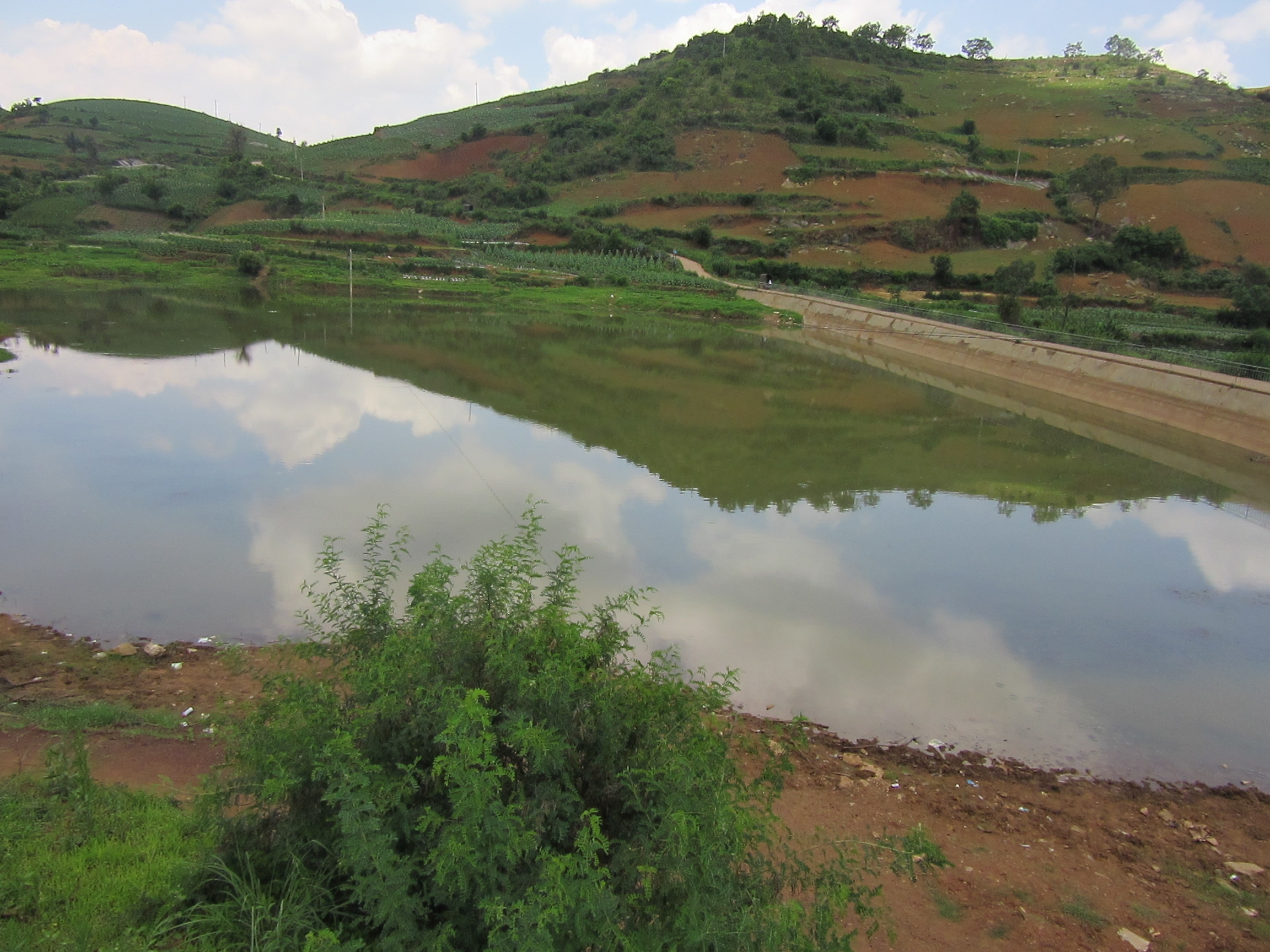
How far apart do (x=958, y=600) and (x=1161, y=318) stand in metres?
37.9

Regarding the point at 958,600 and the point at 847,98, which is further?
the point at 847,98

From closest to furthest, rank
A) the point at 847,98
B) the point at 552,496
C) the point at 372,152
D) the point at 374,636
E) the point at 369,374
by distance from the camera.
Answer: the point at 374,636 → the point at 552,496 → the point at 369,374 → the point at 847,98 → the point at 372,152

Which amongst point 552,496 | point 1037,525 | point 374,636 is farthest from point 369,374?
point 374,636

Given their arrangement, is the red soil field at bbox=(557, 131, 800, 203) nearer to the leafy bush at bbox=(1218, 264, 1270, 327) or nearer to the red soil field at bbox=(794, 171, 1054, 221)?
the red soil field at bbox=(794, 171, 1054, 221)

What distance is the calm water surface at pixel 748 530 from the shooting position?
724 cm

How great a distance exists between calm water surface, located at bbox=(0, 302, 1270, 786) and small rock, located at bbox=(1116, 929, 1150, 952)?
2.01 meters

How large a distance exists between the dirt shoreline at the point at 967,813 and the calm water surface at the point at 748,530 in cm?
45

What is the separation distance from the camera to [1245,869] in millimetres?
5047

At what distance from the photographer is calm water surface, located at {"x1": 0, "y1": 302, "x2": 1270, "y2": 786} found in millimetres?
7238

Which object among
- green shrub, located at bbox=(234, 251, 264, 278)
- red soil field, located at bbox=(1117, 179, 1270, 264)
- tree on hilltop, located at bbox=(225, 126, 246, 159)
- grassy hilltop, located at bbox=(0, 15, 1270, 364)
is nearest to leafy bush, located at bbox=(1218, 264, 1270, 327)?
grassy hilltop, located at bbox=(0, 15, 1270, 364)

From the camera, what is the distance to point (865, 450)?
1639 cm

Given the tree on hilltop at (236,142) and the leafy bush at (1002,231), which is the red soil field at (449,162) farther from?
the leafy bush at (1002,231)

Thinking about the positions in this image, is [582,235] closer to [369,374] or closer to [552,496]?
[369,374]

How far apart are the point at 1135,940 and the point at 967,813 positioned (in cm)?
123
